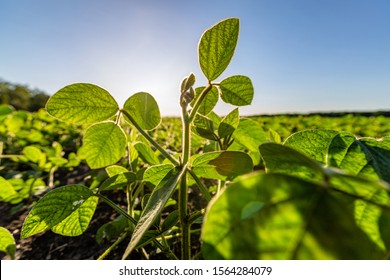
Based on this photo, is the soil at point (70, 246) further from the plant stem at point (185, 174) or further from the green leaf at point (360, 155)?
the green leaf at point (360, 155)

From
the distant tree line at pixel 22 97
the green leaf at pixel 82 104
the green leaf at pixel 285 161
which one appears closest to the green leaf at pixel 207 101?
the green leaf at pixel 82 104

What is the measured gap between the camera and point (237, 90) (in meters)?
0.73

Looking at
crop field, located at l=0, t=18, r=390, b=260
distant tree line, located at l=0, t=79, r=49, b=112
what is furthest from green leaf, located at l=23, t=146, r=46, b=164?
distant tree line, located at l=0, t=79, r=49, b=112

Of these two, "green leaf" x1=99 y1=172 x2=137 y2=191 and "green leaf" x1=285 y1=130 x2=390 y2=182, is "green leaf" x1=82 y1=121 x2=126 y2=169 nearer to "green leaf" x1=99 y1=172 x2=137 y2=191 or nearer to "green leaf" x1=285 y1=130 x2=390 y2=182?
"green leaf" x1=99 y1=172 x2=137 y2=191

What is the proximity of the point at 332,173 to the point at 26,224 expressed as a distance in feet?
2.12

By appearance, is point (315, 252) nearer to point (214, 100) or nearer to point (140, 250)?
point (214, 100)

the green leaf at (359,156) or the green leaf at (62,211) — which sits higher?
the green leaf at (359,156)

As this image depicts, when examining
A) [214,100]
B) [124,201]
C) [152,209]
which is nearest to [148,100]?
[214,100]

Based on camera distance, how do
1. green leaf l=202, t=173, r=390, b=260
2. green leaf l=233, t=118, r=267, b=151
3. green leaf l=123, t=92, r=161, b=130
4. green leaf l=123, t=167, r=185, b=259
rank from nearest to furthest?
green leaf l=202, t=173, r=390, b=260
green leaf l=123, t=167, r=185, b=259
green leaf l=123, t=92, r=161, b=130
green leaf l=233, t=118, r=267, b=151

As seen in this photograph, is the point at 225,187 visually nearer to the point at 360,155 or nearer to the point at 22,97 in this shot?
the point at 360,155

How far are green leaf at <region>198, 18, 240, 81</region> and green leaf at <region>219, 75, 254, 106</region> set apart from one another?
9cm

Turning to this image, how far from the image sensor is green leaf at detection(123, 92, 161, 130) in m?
0.75

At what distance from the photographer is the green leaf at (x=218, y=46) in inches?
23.0

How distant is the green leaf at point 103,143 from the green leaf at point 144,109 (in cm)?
6
